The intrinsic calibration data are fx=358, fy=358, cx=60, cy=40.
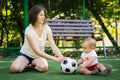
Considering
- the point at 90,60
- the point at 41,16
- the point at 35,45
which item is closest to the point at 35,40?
the point at 35,45

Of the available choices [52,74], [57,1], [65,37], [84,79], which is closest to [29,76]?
[52,74]

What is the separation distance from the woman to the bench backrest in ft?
11.0

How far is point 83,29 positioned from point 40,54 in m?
4.16

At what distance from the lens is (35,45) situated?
17.9ft

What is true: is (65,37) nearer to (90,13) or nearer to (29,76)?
(90,13)

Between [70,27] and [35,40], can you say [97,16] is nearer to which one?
[70,27]

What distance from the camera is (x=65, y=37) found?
940 cm

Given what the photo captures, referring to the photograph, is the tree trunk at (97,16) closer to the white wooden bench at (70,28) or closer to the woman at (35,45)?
the white wooden bench at (70,28)

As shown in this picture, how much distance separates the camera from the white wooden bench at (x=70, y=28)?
363 inches

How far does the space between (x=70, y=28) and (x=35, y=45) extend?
13.2 feet

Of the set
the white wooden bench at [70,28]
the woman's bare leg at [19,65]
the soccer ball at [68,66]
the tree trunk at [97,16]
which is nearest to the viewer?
the soccer ball at [68,66]

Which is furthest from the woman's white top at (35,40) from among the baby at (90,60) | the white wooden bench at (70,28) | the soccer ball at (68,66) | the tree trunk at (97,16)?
the tree trunk at (97,16)

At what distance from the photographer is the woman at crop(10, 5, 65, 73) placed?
18.2 ft

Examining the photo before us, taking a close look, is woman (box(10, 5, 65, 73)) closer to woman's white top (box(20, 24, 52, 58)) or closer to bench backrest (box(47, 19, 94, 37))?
woman's white top (box(20, 24, 52, 58))
